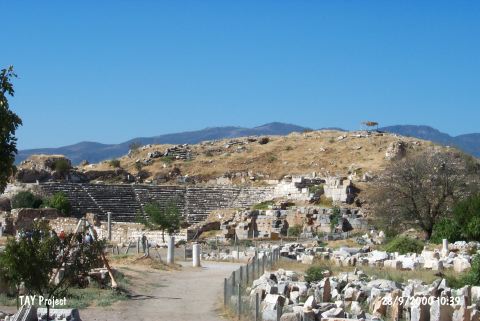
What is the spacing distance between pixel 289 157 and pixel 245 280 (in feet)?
174

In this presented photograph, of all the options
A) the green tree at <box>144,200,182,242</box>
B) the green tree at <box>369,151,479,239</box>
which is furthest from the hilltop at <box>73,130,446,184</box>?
the green tree at <box>144,200,182,242</box>

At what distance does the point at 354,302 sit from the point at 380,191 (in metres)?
25.6

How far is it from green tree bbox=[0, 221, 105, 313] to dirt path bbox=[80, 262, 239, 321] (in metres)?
1.90

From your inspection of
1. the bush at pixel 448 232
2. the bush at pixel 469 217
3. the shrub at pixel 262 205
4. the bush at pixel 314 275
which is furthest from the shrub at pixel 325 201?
the bush at pixel 314 275

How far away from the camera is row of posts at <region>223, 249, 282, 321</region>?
15258 millimetres

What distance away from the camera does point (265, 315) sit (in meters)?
14.9

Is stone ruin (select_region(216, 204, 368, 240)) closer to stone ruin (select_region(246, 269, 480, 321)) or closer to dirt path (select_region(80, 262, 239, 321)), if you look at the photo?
dirt path (select_region(80, 262, 239, 321))

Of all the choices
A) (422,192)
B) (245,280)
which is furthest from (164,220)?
(245,280)

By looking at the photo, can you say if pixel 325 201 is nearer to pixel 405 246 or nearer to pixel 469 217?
pixel 469 217

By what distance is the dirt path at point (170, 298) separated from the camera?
16.7 meters

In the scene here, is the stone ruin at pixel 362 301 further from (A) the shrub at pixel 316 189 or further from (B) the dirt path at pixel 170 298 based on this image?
(A) the shrub at pixel 316 189

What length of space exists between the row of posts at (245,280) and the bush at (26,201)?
29.8 metres

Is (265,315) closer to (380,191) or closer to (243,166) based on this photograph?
(380,191)

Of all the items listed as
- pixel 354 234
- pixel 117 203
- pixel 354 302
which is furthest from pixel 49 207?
pixel 354 302
